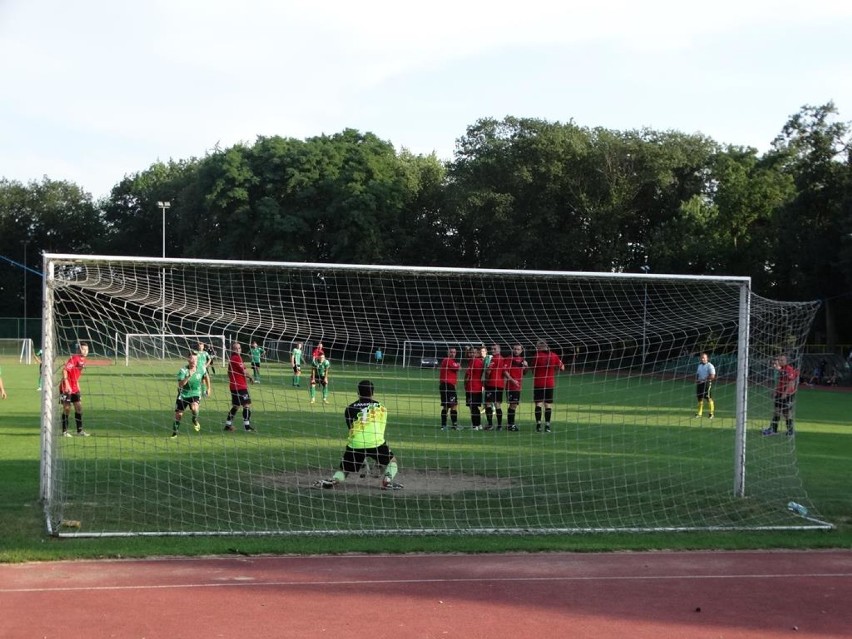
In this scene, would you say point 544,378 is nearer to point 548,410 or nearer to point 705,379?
point 548,410

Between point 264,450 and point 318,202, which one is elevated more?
point 318,202

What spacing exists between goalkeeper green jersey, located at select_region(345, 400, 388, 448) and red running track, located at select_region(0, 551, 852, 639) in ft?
8.36

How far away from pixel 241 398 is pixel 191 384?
1.03 m

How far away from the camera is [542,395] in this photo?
736 inches

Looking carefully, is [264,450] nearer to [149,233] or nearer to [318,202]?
[318,202]

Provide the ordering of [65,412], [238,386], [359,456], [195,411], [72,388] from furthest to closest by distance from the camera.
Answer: [238,386]
[195,411]
[72,388]
[65,412]
[359,456]

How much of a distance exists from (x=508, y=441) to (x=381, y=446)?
238 inches

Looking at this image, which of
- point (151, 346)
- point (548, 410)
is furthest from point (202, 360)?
point (151, 346)

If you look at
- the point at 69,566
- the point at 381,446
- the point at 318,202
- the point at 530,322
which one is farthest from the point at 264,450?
the point at 318,202

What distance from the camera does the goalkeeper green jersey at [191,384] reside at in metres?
16.8

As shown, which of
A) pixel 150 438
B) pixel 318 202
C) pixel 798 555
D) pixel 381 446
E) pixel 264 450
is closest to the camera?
pixel 798 555

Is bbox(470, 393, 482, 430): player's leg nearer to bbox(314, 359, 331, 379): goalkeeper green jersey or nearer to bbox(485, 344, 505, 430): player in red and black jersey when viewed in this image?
bbox(485, 344, 505, 430): player in red and black jersey

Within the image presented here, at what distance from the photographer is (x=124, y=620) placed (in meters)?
6.96

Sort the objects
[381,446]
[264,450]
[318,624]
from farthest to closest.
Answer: [264,450] < [381,446] < [318,624]
